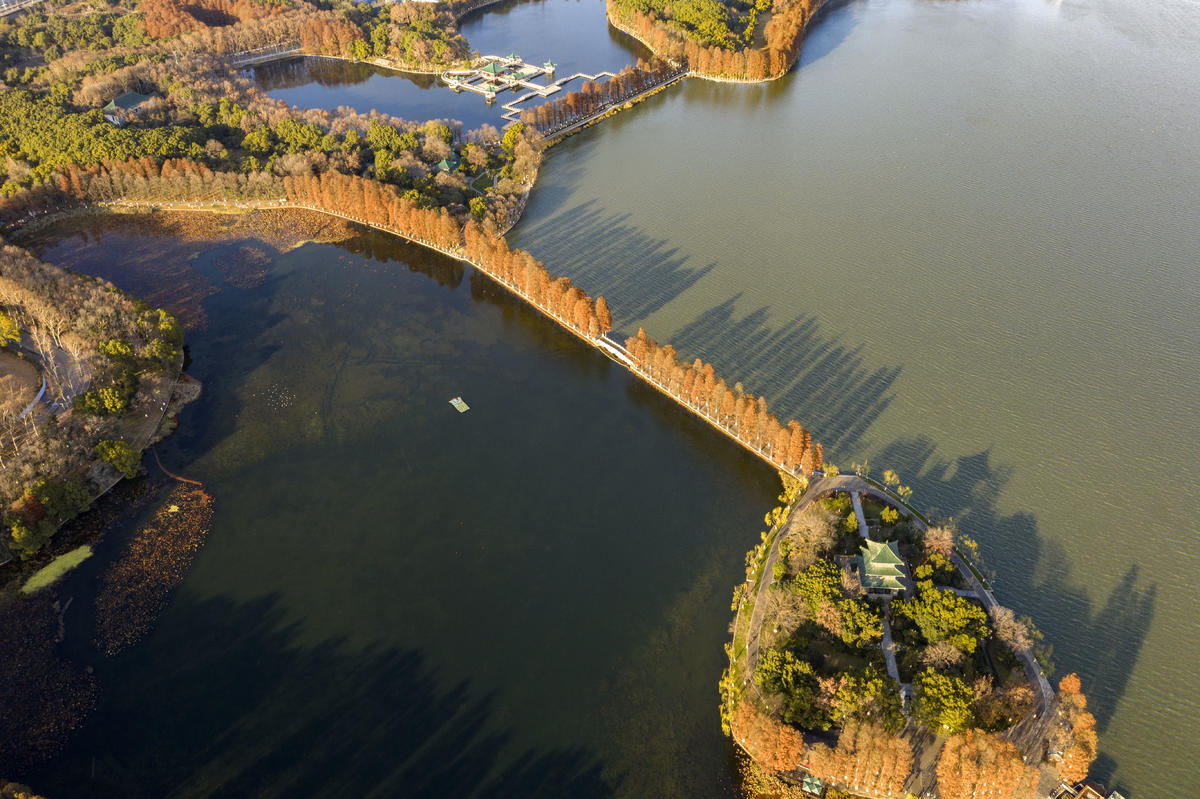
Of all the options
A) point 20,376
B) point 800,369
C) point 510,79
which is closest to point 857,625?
point 800,369

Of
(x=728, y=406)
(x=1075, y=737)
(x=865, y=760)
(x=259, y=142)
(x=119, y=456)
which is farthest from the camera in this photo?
(x=259, y=142)

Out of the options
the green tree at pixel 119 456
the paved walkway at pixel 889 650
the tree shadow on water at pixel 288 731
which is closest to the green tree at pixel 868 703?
the paved walkway at pixel 889 650

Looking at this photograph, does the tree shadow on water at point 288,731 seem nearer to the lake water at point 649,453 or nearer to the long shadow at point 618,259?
the lake water at point 649,453

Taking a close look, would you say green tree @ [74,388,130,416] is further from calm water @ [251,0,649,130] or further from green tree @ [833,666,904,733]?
calm water @ [251,0,649,130]

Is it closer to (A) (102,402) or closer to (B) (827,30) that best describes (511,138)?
(A) (102,402)

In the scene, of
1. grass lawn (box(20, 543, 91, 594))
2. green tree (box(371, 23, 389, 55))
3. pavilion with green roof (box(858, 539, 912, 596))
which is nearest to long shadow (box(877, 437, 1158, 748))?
pavilion with green roof (box(858, 539, 912, 596))

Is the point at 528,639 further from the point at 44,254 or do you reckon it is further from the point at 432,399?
the point at 44,254

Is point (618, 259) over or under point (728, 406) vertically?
over
